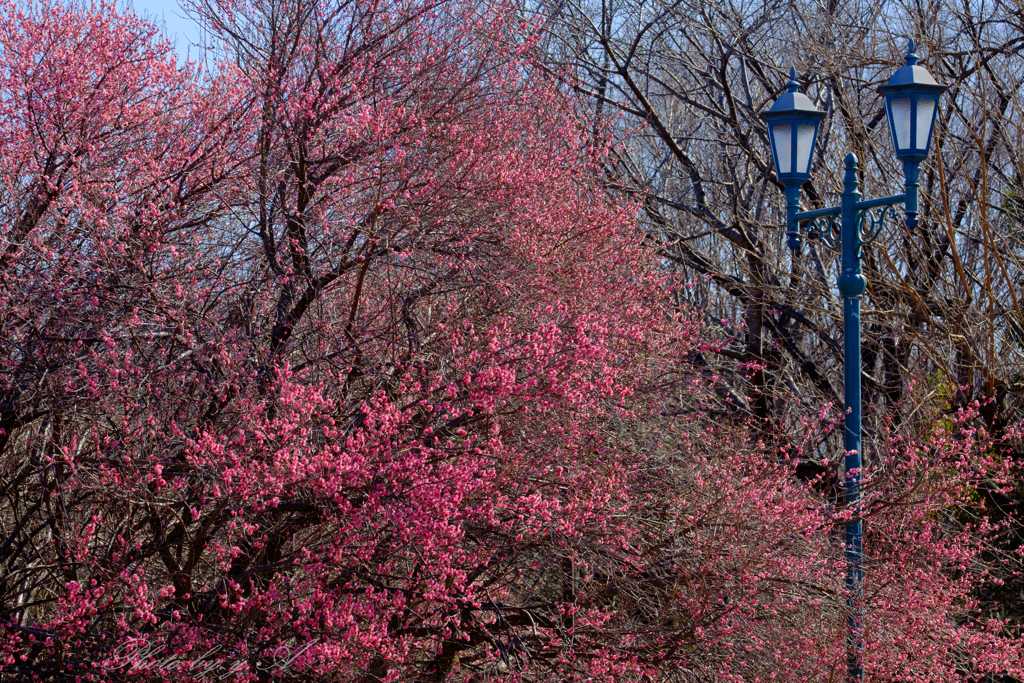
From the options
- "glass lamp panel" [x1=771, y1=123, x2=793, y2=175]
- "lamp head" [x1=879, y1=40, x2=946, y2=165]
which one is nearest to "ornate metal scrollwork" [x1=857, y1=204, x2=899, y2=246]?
"lamp head" [x1=879, y1=40, x2=946, y2=165]

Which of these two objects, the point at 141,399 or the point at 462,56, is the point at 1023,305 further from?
the point at 141,399

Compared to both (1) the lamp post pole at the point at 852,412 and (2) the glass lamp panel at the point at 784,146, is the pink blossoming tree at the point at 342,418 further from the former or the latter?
(2) the glass lamp panel at the point at 784,146

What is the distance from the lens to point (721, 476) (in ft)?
22.5

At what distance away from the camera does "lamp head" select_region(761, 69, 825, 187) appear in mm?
7527

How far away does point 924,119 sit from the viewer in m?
7.26

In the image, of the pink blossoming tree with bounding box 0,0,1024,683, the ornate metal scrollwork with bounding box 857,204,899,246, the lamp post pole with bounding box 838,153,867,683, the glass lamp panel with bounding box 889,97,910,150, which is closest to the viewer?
the pink blossoming tree with bounding box 0,0,1024,683

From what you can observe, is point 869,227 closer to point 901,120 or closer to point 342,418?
point 901,120

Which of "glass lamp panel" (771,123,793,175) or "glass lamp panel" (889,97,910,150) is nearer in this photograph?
"glass lamp panel" (889,97,910,150)

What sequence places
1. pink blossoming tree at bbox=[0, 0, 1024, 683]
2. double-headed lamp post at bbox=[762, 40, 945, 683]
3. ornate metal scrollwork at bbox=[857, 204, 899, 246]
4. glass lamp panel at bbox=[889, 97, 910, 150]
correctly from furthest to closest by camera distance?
1. ornate metal scrollwork at bbox=[857, 204, 899, 246]
2. glass lamp panel at bbox=[889, 97, 910, 150]
3. double-headed lamp post at bbox=[762, 40, 945, 683]
4. pink blossoming tree at bbox=[0, 0, 1024, 683]

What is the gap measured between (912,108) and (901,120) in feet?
0.35

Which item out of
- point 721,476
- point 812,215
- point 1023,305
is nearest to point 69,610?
point 721,476

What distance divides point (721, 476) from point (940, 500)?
231 cm

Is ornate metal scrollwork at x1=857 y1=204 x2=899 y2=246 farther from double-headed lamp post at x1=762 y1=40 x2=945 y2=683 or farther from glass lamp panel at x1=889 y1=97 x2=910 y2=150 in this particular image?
glass lamp panel at x1=889 y1=97 x2=910 y2=150

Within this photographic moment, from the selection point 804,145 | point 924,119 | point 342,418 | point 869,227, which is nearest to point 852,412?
point 869,227
